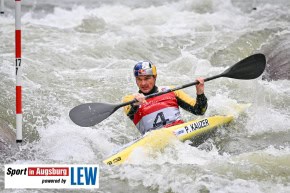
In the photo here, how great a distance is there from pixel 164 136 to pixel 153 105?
1.79ft

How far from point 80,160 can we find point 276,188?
6.61 ft

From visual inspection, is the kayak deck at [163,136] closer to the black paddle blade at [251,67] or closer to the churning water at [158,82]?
the churning water at [158,82]

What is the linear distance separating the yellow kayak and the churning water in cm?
12

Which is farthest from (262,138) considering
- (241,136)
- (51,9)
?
(51,9)

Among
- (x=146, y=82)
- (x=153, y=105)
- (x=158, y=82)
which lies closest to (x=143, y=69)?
(x=146, y=82)

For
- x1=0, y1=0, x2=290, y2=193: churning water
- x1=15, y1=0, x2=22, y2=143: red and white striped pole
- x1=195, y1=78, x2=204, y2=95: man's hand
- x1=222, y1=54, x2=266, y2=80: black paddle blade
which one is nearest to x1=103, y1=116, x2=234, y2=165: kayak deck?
x1=0, y1=0, x2=290, y2=193: churning water

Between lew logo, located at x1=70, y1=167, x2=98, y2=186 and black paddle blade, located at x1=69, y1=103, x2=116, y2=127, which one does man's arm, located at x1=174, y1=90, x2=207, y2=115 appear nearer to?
black paddle blade, located at x1=69, y1=103, x2=116, y2=127

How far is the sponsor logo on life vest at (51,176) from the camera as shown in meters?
5.01

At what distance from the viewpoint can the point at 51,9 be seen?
1619 cm

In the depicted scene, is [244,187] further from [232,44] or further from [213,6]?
[213,6]

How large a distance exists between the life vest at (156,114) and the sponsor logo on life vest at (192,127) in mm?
159

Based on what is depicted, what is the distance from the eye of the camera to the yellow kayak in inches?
226

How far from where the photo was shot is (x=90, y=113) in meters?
6.15

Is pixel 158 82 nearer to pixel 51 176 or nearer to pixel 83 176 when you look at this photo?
pixel 83 176
